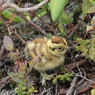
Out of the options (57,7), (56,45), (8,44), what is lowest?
(56,45)

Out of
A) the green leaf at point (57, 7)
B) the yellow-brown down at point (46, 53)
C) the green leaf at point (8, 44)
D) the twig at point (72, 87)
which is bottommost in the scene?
the twig at point (72, 87)

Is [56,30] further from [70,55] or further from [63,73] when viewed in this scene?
[63,73]

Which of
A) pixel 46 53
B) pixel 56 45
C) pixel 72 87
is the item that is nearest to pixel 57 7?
pixel 56 45

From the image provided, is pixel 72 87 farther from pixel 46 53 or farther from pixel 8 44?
pixel 8 44

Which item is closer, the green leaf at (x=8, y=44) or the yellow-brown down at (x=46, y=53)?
the green leaf at (x=8, y=44)

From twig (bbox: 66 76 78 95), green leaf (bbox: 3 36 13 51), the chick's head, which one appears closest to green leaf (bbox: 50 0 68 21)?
the chick's head

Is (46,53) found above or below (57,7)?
below

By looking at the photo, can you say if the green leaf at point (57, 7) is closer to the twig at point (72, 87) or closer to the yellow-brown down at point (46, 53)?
the yellow-brown down at point (46, 53)

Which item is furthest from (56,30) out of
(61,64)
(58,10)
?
(58,10)

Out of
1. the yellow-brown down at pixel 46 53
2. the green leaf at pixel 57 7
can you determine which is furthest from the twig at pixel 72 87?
the green leaf at pixel 57 7
